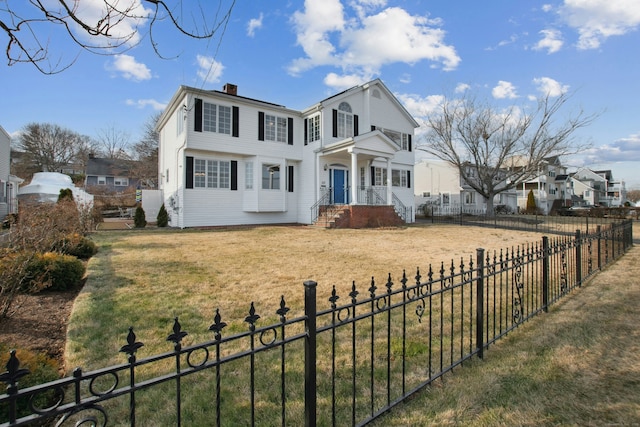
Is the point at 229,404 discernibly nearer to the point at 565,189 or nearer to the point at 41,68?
the point at 41,68

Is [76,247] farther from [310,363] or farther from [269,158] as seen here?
[269,158]

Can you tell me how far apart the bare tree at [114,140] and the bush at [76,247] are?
39.3m

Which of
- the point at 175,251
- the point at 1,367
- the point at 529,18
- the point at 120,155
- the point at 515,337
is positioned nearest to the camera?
the point at 1,367

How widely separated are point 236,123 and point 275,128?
7.55ft

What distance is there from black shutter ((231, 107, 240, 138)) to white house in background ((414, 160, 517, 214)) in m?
23.4

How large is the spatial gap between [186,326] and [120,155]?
47.0m

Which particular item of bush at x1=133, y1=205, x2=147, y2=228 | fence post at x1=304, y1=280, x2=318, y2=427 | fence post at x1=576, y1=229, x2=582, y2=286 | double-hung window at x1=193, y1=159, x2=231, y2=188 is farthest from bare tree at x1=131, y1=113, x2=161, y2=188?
fence post at x1=304, y1=280, x2=318, y2=427

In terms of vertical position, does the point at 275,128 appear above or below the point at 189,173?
above

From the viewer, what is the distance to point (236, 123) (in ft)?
54.9

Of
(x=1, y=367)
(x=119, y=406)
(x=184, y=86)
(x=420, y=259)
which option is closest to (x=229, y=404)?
(x=119, y=406)

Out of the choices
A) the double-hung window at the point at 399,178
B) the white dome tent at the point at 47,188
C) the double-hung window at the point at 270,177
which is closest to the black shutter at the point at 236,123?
the double-hung window at the point at 270,177

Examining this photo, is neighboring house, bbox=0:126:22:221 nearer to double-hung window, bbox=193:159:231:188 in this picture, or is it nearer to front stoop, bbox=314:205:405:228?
double-hung window, bbox=193:159:231:188

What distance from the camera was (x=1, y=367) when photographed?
228 cm

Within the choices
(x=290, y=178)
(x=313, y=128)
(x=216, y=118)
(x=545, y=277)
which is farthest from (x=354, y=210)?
(x=545, y=277)
